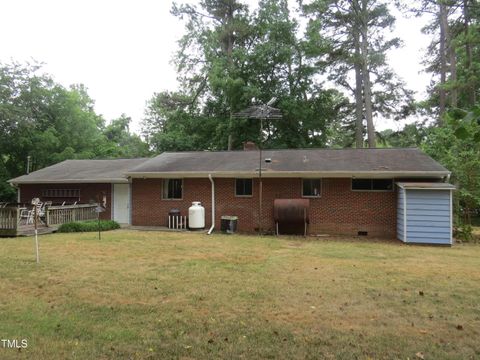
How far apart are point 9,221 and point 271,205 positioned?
9763 millimetres

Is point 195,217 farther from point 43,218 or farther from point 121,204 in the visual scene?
point 43,218

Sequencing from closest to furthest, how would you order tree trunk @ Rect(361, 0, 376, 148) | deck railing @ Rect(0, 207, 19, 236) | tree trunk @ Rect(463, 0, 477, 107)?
deck railing @ Rect(0, 207, 19, 236) < tree trunk @ Rect(463, 0, 477, 107) < tree trunk @ Rect(361, 0, 376, 148)

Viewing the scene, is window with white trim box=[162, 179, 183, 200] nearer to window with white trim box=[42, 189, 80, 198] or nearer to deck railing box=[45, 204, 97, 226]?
deck railing box=[45, 204, 97, 226]

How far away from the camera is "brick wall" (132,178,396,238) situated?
544 inches

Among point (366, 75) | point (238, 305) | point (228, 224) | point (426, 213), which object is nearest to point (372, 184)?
point (426, 213)

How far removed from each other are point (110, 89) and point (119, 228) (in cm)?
3986

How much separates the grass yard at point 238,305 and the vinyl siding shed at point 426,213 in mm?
2922

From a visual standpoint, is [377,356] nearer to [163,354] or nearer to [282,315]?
[282,315]

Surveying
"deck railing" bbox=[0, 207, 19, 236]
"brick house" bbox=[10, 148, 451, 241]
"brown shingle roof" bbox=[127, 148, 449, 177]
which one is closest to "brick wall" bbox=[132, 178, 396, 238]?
"brick house" bbox=[10, 148, 451, 241]

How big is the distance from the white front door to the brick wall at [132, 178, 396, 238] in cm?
62

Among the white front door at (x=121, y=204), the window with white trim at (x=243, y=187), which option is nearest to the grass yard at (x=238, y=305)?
the window with white trim at (x=243, y=187)

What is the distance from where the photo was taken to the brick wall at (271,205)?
13828 mm

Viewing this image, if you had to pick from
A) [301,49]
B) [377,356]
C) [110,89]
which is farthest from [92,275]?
[110,89]

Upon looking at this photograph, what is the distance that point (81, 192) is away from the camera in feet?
58.4
